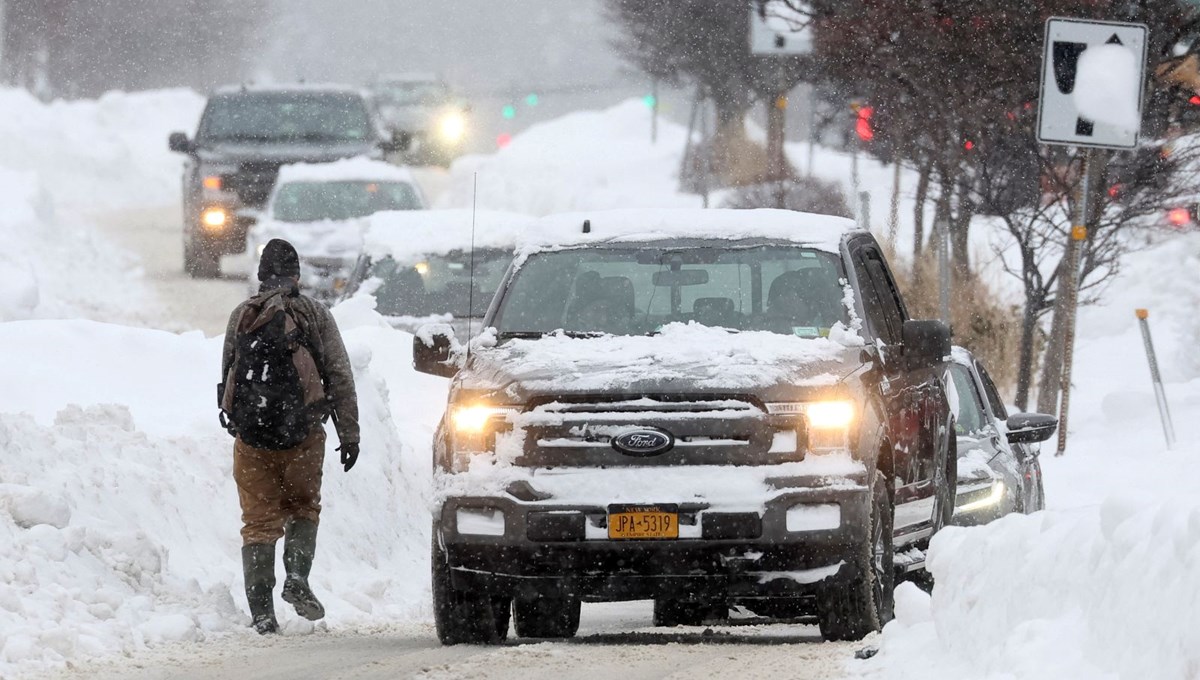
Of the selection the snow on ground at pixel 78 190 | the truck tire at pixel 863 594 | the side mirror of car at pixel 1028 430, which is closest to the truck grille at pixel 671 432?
the truck tire at pixel 863 594

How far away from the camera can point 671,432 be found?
345 inches

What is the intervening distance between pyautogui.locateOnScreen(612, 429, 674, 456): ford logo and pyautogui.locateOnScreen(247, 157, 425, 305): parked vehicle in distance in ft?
49.0

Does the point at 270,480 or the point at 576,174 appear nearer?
the point at 270,480

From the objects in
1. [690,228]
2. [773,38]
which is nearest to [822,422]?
[690,228]

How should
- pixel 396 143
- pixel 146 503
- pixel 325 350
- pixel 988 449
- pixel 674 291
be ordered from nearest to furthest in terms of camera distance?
1. pixel 674 291
2. pixel 325 350
3. pixel 146 503
4. pixel 988 449
5. pixel 396 143

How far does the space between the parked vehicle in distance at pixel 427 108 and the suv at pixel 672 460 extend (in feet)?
A: 150

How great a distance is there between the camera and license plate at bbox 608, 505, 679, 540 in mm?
8695

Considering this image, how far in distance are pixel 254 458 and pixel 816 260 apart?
248cm

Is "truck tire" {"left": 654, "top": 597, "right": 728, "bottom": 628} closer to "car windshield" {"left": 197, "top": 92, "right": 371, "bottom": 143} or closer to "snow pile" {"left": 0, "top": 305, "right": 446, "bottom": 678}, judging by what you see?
"snow pile" {"left": 0, "top": 305, "right": 446, "bottom": 678}

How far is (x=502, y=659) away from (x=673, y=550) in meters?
0.72

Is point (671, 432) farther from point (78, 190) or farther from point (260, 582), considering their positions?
point (78, 190)

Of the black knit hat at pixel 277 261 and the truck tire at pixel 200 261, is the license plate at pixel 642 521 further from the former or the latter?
the truck tire at pixel 200 261

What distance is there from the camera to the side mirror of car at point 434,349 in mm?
9727

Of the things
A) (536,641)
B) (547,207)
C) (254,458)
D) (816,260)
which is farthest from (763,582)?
(547,207)
